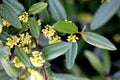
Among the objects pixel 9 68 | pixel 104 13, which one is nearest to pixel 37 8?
pixel 9 68

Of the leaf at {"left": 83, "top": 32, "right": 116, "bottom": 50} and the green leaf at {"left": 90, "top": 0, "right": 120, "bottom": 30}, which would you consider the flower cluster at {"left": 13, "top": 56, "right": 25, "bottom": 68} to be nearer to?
the leaf at {"left": 83, "top": 32, "right": 116, "bottom": 50}

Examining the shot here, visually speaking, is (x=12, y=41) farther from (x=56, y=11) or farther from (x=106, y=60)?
(x=106, y=60)

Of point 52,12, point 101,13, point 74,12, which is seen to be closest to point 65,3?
point 74,12

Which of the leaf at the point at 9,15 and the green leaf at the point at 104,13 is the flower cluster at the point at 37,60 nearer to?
the leaf at the point at 9,15

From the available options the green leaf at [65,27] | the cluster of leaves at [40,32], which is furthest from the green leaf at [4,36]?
the green leaf at [65,27]

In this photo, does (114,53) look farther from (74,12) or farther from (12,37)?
(12,37)

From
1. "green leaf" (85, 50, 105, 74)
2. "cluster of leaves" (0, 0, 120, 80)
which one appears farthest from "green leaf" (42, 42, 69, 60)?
"green leaf" (85, 50, 105, 74)

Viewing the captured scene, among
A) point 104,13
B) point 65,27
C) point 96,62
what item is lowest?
point 96,62

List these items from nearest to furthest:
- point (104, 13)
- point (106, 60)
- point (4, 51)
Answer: point (4, 51) → point (104, 13) → point (106, 60)
